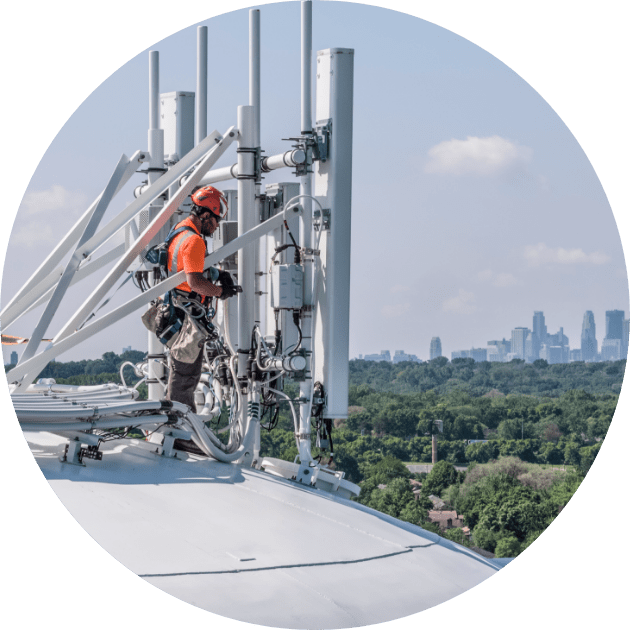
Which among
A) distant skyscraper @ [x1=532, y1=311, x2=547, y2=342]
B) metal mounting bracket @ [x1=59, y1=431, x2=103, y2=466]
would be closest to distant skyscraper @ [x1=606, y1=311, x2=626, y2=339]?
metal mounting bracket @ [x1=59, y1=431, x2=103, y2=466]

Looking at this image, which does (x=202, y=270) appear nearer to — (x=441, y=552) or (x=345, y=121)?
(x=345, y=121)

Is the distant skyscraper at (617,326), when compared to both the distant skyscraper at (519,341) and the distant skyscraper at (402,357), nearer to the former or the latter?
the distant skyscraper at (402,357)

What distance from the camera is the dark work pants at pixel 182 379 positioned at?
9.49m

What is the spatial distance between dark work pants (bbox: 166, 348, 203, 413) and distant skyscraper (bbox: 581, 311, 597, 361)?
189 feet

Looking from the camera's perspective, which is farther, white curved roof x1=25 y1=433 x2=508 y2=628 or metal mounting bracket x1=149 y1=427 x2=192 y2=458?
metal mounting bracket x1=149 y1=427 x2=192 y2=458

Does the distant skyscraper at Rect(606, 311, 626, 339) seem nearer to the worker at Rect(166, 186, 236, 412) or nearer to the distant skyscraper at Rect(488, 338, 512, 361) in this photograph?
the worker at Rect(166, 186, 236, 412)

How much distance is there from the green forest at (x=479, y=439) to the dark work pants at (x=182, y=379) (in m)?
49.4

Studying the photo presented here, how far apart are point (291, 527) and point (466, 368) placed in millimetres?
82753

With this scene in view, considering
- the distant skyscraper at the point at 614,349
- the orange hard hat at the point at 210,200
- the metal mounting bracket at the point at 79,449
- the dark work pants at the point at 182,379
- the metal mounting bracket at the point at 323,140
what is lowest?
the metal mounting bracket at the point at 79,449

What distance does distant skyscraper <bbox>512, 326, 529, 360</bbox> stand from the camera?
280ft

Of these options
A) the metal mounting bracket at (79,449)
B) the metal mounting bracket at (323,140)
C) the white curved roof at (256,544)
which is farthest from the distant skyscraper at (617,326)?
the metal mounting bracket at (79,449)

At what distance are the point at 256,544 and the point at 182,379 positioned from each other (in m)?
2.78

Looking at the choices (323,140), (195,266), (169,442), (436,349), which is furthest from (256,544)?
(436,349)

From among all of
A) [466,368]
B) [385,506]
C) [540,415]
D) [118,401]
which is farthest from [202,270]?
[466,368]
